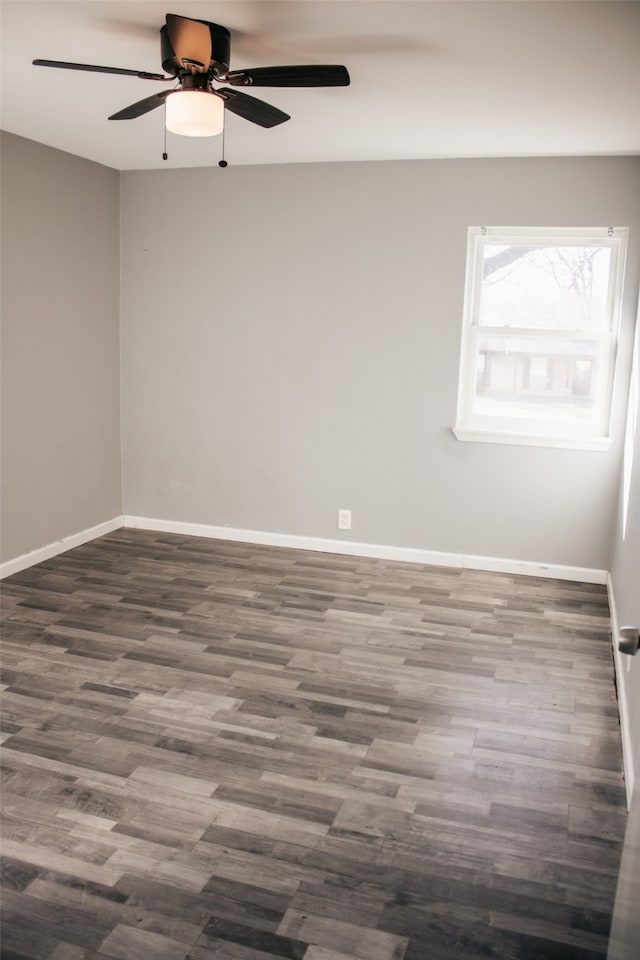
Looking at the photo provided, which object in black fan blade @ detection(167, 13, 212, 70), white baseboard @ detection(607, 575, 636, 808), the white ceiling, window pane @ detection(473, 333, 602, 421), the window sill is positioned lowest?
white baseboard @ detection(607, 575, 636, 808)

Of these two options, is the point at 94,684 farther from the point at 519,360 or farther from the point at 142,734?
the point at 519,360

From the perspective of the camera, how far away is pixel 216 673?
3.43m

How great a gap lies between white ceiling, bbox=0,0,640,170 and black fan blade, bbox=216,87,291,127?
0.17 metres

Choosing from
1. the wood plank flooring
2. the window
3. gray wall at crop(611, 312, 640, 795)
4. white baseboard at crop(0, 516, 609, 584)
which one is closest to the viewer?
the wood plank flooring

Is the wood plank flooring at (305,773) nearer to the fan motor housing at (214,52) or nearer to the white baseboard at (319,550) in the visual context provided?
the white baseboard at (319,550)

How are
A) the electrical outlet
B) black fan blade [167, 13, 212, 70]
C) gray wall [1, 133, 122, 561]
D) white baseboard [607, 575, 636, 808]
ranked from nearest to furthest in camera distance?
black fan blade [167, 13, 212, 70] < white baseboard [607, 575, 636, 808] < gray wall [1, 133, 122, 561] < the electrical outlet

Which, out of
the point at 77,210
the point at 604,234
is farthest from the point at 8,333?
the point at 604,234

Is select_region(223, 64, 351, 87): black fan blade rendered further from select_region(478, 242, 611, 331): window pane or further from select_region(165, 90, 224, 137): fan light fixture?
select_region(478, 242, 611, 331): window pane

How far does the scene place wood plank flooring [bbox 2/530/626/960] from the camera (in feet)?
6.67

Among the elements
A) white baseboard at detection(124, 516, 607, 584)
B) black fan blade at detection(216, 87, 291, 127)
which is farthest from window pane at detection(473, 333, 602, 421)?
black fan blade at detection(216, 87, 291, 127)

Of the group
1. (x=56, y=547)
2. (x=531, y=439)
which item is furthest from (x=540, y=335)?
(x=56, y=547)

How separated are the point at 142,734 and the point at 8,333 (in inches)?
100

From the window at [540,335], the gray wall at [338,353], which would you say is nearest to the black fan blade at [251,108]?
the gray wall at [338,353]

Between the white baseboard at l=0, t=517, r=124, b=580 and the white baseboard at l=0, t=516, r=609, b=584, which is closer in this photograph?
the white baseboard at l=0, t=517, r=124, b=580
